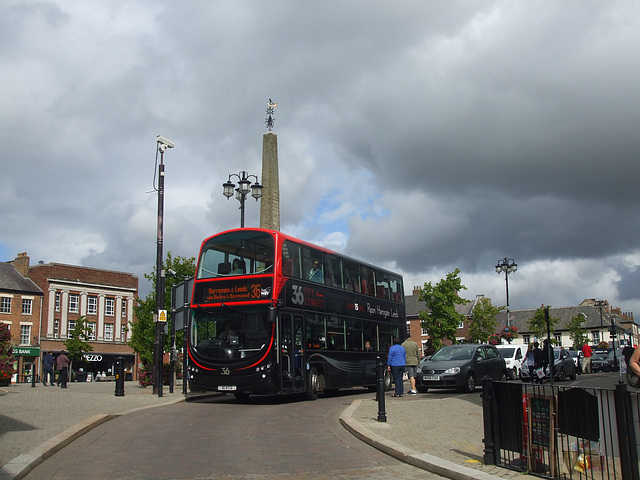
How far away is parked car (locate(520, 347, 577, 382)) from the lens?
2658 cm

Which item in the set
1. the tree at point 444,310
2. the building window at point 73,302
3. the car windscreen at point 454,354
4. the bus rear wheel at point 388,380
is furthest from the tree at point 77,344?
the car windscreen at point 454,354

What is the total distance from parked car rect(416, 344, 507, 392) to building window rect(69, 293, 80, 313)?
51642 mm

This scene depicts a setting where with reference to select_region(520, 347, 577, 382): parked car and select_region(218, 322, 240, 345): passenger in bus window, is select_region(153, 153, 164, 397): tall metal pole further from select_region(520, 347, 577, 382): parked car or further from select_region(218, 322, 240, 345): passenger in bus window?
select_region(520, 347, 577, 382): parked car

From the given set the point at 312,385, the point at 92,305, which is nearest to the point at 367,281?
the point at 312,385

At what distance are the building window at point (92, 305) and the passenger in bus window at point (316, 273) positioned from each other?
53.0 meters

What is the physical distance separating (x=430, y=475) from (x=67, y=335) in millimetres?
61144

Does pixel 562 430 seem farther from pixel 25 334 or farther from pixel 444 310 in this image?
pixel 25 334

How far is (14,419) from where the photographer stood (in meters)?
12.0

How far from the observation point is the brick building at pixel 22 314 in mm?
57531

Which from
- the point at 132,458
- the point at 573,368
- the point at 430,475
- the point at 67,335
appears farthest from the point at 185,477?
the point at 67,335

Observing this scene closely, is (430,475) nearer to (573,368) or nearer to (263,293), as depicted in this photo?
(263,293)

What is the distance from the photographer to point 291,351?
53.9 ft

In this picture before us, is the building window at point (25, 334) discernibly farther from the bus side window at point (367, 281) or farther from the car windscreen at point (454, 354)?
the car windscreen at point (454, 354)

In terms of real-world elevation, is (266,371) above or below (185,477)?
above
